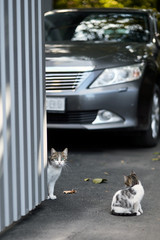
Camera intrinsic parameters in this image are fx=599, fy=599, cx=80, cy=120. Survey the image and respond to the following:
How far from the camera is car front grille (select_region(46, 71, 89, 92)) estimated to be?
736 centimetres

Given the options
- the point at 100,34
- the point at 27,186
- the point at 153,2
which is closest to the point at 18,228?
the point at 27,186

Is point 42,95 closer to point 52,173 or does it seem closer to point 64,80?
point 52,173

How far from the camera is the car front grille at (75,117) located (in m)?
7.37

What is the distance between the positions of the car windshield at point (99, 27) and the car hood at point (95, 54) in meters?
0.44

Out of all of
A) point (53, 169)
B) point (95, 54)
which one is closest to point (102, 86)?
point (95, 54)

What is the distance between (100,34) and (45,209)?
12.9ft

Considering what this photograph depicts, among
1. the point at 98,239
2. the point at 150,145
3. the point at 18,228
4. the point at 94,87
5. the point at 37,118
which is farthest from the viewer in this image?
the point at 150,145

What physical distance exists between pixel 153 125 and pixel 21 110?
3735mm

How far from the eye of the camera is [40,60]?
507cm

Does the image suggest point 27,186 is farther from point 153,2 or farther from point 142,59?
point 153,2

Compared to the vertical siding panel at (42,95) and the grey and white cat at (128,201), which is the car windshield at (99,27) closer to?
the vertical siding panel at (42,95)

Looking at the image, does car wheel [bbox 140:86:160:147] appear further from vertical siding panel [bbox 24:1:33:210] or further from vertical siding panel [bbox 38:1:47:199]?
vertical siding panel [bbox 24:1:33:210]

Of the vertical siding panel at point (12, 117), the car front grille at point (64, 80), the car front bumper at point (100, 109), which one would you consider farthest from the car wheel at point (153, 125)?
the vertical siding panel at point (12, 117)

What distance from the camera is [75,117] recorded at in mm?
7391
